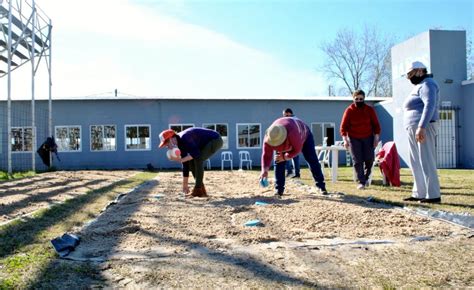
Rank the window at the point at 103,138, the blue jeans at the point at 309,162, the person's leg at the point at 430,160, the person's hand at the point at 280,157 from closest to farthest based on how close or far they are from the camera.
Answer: the person's leg at the point at 430,160 → the person's hand at the point at 280,157 → the blue jeans at the point at 309,162 → the window at the point at 103,138

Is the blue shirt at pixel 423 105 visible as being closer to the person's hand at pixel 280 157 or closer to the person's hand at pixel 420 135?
the person's hand at pixel 420 135

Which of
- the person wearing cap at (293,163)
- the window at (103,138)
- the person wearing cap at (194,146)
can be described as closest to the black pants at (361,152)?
the person wearing cap at (293,163)

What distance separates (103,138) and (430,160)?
17309 mm

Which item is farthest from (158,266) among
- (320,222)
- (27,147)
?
(27,147)

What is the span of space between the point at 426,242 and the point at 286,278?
4.43ft

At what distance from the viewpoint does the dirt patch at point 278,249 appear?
2518 mm

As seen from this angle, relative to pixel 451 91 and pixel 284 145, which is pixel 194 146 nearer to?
pixel 284 145

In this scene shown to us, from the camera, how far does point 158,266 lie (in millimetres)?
2789

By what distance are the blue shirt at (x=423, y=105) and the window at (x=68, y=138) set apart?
57.0ft

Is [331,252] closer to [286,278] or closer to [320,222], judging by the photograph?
[286,278]

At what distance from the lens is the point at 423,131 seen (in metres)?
5.21

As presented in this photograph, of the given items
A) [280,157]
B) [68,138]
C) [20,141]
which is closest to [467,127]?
[280,157]

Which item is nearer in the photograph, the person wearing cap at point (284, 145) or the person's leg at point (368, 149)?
the person wearing cap at point (284, 145)

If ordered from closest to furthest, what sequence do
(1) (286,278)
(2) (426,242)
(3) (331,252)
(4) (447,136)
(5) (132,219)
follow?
(1) (286,278) → (3) (331,252) → (2) (426,242) → (5) (132,219) → (4) (447,136)
